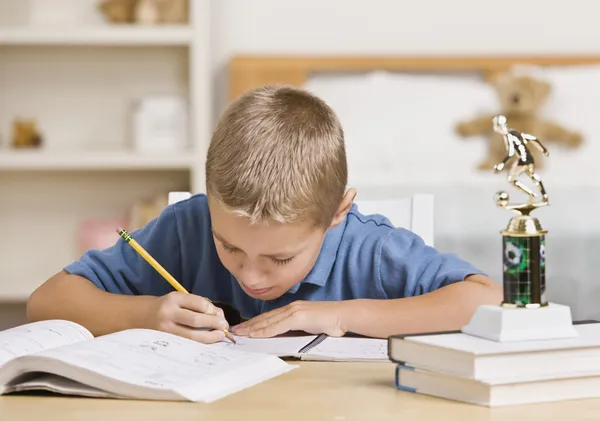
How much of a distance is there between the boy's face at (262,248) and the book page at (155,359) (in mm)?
177

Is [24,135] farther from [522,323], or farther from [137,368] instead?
[522,323]

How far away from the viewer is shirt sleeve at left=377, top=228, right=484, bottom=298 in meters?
1.23

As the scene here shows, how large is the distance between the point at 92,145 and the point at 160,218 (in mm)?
2179

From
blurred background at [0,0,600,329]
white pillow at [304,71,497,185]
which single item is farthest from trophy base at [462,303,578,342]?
blurred background at [0,0,600,329]

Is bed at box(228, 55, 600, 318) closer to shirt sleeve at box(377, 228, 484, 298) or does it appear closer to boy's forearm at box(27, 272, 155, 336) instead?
shirt sleeve at box(377, 228, 484, 298)

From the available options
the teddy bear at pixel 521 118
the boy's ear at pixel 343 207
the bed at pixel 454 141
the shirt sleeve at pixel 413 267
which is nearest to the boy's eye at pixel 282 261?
the boy's ear at pixel 343 207

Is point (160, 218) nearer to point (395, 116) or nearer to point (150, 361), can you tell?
point (150, 361)

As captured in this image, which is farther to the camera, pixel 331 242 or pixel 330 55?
pixel 330 55

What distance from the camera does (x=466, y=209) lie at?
99.0 inches

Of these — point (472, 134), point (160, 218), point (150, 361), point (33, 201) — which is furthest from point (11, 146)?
point (150, 361)

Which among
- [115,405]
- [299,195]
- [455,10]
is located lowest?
[115,405]

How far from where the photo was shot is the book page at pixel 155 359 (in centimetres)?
75

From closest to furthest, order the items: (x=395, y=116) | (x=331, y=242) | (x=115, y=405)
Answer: (x=115, y=405)
(x=331, y=242)
(x=395, y=116)

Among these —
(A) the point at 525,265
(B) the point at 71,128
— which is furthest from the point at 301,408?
(B) the point at 71,128
